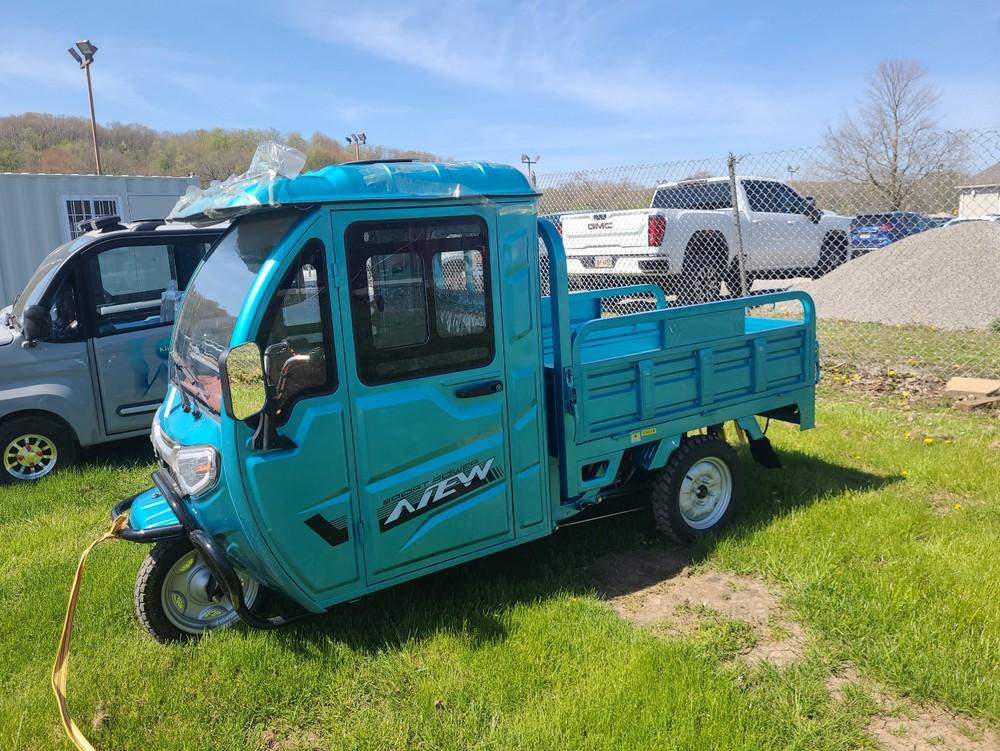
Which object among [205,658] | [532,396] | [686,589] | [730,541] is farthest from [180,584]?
[730,541]

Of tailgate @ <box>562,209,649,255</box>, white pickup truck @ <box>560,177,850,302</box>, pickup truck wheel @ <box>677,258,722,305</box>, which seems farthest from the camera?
pickup truck wheel @ <box>677,258,722,305</box>

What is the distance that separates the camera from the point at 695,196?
1280 cm

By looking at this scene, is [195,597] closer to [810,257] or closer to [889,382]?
[889,382]

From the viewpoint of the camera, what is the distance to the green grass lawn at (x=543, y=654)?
2.99 meters

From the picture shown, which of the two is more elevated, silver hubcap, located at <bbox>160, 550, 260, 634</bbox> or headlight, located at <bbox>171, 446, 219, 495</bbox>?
headlight, located at <bbox>171, 446, 219, 495</bbox>

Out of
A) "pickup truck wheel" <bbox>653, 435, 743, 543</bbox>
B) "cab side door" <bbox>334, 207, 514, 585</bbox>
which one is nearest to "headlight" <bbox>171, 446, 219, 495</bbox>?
"cab side door" <bbox>334, 207, 514, 585</bbox>

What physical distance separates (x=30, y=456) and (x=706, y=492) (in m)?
5.37

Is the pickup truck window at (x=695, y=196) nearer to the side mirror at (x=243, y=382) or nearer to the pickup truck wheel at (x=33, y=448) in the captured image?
the pickup truck wheel at (x=33, y=448)

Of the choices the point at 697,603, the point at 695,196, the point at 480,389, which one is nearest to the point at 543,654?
the point at 697,603

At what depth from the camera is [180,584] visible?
12.2ft

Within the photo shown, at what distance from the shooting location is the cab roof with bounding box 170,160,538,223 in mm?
3105

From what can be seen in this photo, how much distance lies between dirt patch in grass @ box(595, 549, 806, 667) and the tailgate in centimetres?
657

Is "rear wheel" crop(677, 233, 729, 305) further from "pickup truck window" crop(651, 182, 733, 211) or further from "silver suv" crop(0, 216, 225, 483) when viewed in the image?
"silver suv" crop(0, 216, 225, 483)

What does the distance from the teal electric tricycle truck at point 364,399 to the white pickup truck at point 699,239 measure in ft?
21.4
